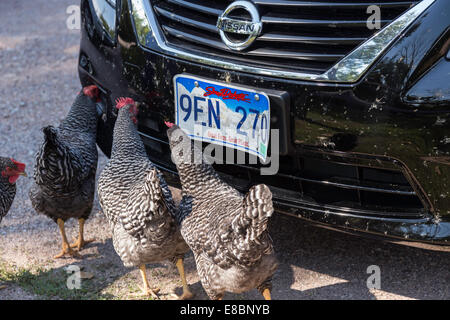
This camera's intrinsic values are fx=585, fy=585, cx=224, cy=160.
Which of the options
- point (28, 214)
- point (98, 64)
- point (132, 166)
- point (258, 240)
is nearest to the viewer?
point (258, 240)

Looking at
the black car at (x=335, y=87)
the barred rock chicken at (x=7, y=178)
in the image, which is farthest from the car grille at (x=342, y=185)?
the barred rock chicken at (x=7, y=178)

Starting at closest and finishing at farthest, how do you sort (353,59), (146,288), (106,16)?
1. (353,59)
2. (146,288)
3. (106,16)

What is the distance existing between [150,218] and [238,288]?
1.88 feet

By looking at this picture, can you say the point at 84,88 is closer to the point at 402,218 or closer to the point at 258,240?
the point at 258,240

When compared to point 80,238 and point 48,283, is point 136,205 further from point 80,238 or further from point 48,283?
point 80,238

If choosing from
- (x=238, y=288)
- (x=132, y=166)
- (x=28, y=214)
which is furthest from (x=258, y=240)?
(x=28, y=214)

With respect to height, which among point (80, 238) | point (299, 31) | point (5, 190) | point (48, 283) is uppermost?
point (299, 31)

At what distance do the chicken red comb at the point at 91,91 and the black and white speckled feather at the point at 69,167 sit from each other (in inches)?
1.1

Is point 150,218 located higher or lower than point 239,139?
lower

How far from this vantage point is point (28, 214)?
14.1ft

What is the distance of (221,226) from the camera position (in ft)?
9.22

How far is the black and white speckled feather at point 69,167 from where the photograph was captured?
3487 millimetres

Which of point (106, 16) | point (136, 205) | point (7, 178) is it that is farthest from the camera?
point (7, 178)

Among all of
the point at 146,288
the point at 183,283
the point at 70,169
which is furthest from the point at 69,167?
the point at 183,283
